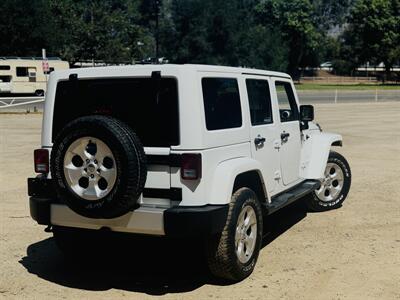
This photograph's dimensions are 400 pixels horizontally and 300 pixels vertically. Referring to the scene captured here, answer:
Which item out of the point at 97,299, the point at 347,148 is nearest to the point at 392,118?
the point at 347,148

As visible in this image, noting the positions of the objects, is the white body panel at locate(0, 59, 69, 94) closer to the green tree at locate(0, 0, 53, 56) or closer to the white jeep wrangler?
the green tree at locate(0, 0, 53, 56)

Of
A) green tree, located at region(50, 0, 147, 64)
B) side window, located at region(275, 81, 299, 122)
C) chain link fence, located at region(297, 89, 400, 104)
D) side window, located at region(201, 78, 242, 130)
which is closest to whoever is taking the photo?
side window, located at region(201, 78, 242, 130)

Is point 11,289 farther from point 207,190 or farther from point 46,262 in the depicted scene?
point 207,190

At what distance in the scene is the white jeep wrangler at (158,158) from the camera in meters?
4.36

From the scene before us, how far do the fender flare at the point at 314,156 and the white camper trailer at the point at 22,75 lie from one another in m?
36.1

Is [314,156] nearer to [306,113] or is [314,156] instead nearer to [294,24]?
[306,113]

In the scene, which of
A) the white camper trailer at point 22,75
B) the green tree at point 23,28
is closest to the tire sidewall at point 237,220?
the white camper trailer at point 22,75

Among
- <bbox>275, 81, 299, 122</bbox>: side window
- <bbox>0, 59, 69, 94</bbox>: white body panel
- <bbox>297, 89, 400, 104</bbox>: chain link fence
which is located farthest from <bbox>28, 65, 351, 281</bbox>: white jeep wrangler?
<bbox>0, 59, 69, 94</bbox>: white body panel

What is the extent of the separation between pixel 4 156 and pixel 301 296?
9.97m

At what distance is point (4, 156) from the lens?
12.8 meters

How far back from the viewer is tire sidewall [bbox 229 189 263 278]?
4.66 metres

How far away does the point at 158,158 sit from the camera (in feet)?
14.6

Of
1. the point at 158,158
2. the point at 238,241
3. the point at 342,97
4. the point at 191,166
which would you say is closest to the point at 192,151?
the point at 191,166

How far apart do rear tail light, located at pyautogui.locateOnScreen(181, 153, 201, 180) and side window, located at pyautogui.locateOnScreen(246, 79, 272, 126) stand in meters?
1.11
